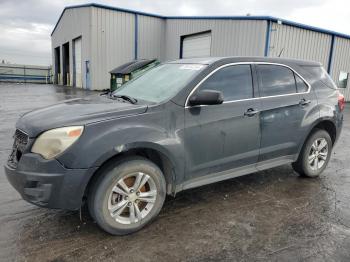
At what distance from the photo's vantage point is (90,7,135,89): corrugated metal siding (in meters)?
21.4

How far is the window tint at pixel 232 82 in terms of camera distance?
11.7 feet

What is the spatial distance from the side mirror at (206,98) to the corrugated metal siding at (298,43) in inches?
515

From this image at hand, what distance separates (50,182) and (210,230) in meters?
1.64

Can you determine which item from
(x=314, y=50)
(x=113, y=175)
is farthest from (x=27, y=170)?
(x=314, y=50)

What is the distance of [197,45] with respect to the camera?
2006 centimetres

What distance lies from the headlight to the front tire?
429mm

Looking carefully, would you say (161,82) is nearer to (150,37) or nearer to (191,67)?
(191,67)

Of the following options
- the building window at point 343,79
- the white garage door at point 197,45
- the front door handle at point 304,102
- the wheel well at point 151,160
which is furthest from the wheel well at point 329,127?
the building window at point 343,79

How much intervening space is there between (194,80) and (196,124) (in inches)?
19.7

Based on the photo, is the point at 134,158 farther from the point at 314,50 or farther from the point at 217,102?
the point at 314,50

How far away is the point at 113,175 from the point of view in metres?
2.81

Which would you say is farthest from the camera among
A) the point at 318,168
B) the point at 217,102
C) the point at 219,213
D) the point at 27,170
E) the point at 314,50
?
the point at 314,50

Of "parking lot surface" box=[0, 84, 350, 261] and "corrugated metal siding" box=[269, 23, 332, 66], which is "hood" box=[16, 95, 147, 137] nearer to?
"parking lot surface" box=[0, 84, 350, 261]

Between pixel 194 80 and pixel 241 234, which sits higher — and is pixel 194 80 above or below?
above
